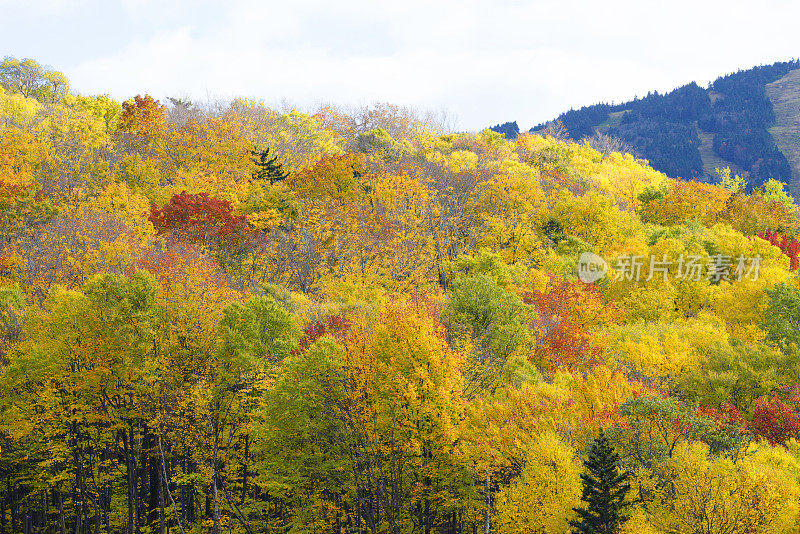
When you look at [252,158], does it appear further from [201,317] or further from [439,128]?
[439,128]

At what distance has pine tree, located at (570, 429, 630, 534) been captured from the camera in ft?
95.9

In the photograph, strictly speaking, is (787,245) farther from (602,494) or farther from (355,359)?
(355,359)

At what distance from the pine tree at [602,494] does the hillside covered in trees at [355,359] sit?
2.29 ft

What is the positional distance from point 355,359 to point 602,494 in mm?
15258

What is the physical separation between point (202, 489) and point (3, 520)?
1682cm

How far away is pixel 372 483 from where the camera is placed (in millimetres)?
37688

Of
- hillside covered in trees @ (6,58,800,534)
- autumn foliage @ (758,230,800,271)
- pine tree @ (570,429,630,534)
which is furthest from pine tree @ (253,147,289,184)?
pine tree @ (570,429,630,534)

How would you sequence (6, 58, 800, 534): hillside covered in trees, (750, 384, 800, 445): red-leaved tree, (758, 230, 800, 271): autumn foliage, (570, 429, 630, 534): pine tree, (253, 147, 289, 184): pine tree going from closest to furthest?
(570, 429, 630, 534): pine tree < (6, 58, 800, 534): hillside covered in trees < (750, 384, 800, 445): red-leaved tree < (758, 230, 800, 271): autumn foliage < (253, 147, 289, 184): pine tree

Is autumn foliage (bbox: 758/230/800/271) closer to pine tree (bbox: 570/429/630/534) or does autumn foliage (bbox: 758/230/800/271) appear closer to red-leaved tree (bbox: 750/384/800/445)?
red-leaved tree (bbox: 750/384/800/445)

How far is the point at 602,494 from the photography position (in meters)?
29.4

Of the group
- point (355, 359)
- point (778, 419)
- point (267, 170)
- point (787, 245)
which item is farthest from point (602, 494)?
point (267, 170)

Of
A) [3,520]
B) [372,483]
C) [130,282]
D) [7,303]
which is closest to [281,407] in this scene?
[372,483]

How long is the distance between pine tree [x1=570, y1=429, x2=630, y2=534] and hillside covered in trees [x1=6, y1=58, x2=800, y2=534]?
2.29ft

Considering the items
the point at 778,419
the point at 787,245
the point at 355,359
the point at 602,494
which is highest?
the point at 787,245
